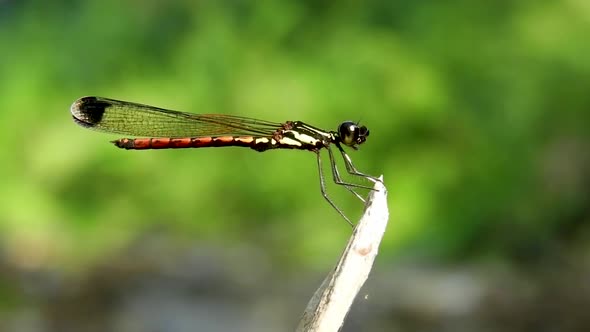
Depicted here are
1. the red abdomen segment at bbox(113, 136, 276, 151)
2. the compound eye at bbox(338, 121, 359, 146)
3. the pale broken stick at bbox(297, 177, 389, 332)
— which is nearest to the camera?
the pale broken stick at bbox(297, 177, 389, 332)

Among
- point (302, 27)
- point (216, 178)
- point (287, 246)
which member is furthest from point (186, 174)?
point (302, 27)

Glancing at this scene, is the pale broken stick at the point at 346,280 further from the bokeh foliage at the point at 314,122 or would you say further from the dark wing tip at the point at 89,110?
the bokeh foliage at the point at 314,122

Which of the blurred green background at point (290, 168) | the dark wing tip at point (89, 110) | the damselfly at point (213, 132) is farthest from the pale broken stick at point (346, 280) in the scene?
the blurred green background at point (290, 168)

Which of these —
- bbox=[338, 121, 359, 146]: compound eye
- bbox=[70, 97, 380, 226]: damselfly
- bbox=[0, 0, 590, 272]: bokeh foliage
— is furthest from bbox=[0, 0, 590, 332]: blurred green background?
bbox=[338, 121, 359, 146]: compound eye

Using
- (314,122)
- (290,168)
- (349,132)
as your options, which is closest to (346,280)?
(349,132)

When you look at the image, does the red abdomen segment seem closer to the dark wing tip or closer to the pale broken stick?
the dark wing tip

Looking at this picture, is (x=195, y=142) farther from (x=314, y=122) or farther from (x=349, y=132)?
(x=314, y=122)
